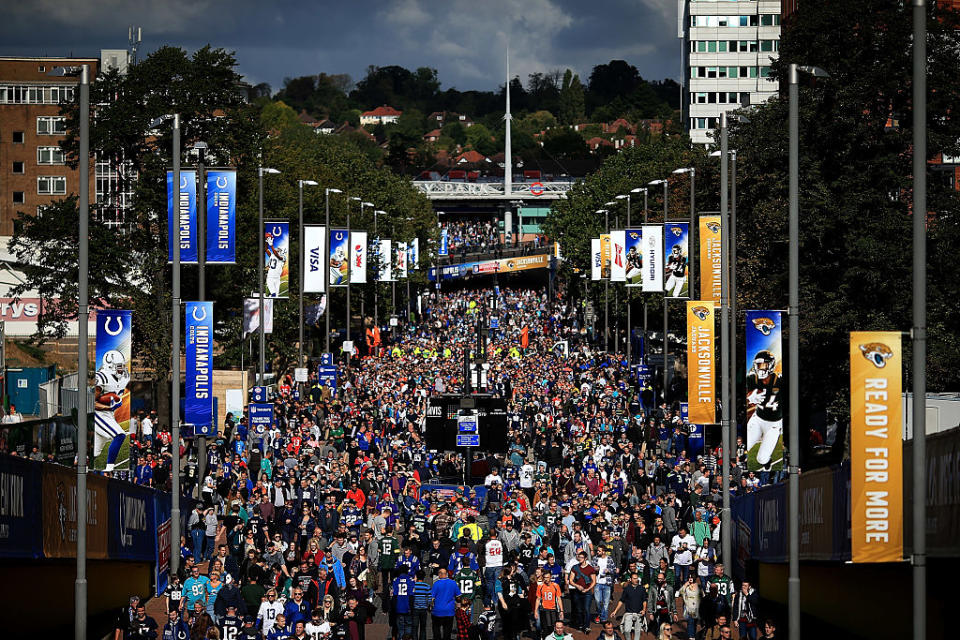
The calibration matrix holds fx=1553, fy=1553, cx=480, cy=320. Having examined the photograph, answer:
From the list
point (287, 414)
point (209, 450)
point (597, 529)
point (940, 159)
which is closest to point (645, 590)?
point (597, 529)

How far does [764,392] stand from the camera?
28.2 meters

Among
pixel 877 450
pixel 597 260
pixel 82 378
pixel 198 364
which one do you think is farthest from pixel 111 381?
pixel 597 260

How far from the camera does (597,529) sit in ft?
95.7

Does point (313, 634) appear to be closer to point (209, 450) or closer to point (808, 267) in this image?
point (209, 450)

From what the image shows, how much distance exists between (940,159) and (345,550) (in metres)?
44.7

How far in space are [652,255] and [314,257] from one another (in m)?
11.0

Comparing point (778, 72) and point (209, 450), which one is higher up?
point (778, 72)

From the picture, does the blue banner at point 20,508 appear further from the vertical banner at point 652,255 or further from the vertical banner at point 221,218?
the vertical banner at point 652,255

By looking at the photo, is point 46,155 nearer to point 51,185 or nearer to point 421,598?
point 51,185

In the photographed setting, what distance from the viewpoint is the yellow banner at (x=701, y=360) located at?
32031 millimetres

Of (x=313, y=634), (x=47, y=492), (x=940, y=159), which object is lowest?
(x=313, y=634)

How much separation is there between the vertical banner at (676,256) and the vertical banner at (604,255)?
68.0 feet

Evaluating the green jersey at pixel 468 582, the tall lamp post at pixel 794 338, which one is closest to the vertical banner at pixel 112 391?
the green jersey at pixel 468 582

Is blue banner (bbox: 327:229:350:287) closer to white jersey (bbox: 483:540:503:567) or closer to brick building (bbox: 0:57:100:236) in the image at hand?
white jersey (bbox: 483:540:503:567)
